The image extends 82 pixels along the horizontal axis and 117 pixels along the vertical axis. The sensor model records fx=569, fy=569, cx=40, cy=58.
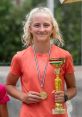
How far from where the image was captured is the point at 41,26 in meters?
4.30

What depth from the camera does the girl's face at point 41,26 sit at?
14.1 feet

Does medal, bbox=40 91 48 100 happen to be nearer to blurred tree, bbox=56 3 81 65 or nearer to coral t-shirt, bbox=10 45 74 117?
coral t-shirt, bbox=10 45 74 117

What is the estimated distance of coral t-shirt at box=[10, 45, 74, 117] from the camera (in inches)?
167

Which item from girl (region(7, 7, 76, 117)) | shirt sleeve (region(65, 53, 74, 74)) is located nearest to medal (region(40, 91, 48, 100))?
girl (region(7, 7, 76, 117))

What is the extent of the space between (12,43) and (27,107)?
15.9m

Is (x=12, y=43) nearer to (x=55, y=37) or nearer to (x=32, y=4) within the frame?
(x=32, y=4)

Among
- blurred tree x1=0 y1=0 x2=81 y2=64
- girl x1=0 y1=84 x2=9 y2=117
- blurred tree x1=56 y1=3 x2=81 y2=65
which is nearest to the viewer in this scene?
girl x1=0 y1=84 x2=9 y2=117

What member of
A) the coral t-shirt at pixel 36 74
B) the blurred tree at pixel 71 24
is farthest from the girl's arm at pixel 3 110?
the blurred tree at pixel 71 24

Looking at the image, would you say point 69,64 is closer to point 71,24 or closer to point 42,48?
point 42,48

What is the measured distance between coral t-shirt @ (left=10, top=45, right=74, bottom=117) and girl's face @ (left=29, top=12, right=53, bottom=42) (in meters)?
0.12

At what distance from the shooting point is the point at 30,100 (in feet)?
13.9

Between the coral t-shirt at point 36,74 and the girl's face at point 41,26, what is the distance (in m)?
0.12

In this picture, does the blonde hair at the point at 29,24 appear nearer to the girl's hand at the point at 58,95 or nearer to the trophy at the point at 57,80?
the trophy at the point at 57,80

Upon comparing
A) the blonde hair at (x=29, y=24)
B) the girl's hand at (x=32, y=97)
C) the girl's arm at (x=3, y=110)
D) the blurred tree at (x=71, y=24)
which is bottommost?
the blurred tree at (x=71, y=24)
